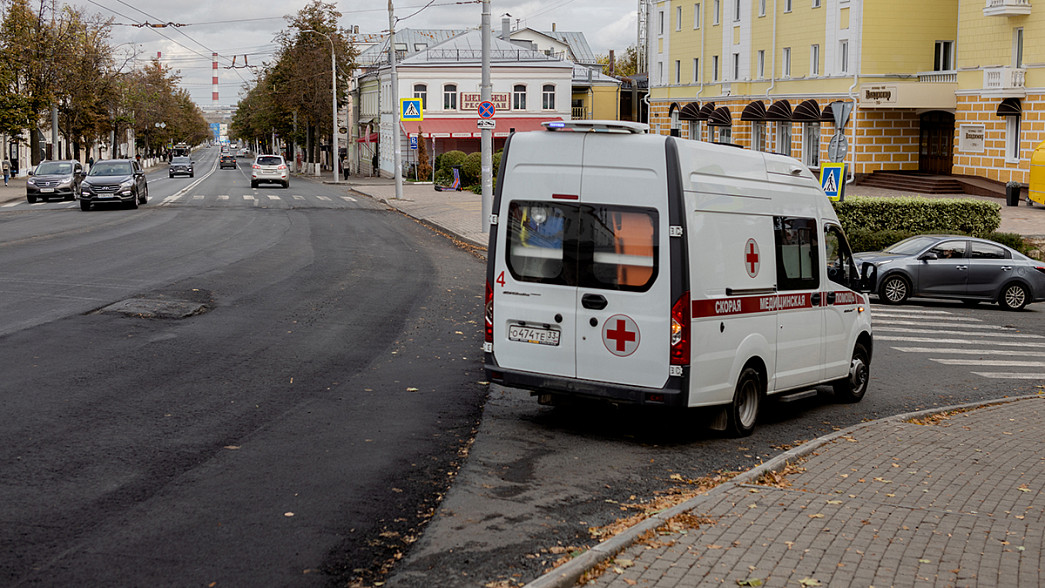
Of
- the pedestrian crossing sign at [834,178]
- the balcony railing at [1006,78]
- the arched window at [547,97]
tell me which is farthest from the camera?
the arched window at [547,97]

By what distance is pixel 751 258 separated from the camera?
928 centimetres

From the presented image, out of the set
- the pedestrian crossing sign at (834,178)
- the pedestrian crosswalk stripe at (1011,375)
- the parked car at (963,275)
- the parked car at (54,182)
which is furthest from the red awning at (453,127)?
the pedestrian crosswalk stripe at (1011,375)

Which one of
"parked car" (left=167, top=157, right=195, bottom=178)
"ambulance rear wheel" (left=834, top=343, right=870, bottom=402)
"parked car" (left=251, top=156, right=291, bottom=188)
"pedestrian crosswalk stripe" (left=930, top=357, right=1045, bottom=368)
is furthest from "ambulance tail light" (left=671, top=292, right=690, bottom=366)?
"parked car" (left=167, top=157, right=195, bottom=178)

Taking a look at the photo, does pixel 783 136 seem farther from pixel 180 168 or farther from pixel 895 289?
pixel 180 168

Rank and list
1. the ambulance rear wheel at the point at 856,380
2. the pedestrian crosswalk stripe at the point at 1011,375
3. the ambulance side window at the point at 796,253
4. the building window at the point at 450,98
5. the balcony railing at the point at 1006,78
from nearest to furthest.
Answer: the ambulance side window at the point at 796,253 → the ambulance rear wheel at the point at 856,380 → the pedestrian crosswalk stripe at the point at 1011,375 → the balcony railing at the point at 1006,78 → the building window at the point at 450,98

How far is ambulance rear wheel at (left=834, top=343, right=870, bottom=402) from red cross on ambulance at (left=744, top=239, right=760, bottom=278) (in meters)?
2.56

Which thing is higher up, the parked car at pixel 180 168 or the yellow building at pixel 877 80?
the yellow building at pixel 877 80

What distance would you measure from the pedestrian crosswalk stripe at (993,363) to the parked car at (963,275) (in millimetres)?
6655

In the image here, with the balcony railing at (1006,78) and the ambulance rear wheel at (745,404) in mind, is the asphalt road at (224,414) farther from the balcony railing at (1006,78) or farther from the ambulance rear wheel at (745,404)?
the balcony railing at (1006,78)

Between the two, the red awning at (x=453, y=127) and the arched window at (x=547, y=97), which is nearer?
the red awning at (x=453, y=127)

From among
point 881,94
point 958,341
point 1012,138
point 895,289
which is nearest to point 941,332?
point 958,341

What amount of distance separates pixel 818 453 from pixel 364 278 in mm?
11826

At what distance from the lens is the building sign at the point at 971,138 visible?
1779 inches

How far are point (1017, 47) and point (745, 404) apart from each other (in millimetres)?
40463
